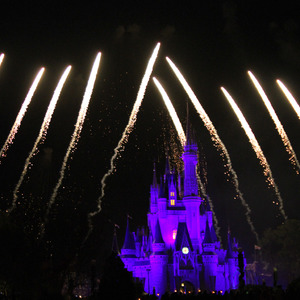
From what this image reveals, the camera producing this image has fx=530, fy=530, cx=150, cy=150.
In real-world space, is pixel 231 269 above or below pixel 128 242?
below

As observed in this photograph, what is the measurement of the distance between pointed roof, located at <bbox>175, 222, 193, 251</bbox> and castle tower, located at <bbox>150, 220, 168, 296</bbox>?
90.6 inches

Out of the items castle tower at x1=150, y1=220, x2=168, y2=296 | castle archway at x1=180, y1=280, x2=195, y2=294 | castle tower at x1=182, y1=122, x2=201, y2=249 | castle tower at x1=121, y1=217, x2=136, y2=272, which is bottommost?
castle archway at x1=180, y1=280, x2=195, y2=294

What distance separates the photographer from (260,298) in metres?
35.9

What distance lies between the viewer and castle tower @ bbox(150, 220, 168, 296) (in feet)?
261

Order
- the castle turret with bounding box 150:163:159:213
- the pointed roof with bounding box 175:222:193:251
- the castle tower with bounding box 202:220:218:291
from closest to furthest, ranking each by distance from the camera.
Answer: the castle tower with bounding box 202:220:218:291, the pointed roof with bounding box 175:222:193:251, the castle turret with bounding box 150:163:159:213

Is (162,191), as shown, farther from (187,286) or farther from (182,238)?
(187,286)

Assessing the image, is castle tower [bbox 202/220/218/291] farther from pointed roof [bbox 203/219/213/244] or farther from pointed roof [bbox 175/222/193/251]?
pointed roof [bbox 175/222/193/251]

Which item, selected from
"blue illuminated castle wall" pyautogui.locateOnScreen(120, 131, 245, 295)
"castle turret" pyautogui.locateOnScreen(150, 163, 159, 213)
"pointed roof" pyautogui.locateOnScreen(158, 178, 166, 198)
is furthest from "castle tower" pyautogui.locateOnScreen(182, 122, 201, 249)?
"castle turret" pyautogui.locateOnScreen(150, 163, 159, 213)

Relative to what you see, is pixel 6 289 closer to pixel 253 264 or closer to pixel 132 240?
pixel 132 240

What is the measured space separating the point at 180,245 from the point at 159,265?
14.4 ft

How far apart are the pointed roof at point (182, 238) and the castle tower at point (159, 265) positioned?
2302mm

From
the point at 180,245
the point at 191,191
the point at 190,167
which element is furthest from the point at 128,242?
the point at 190,167

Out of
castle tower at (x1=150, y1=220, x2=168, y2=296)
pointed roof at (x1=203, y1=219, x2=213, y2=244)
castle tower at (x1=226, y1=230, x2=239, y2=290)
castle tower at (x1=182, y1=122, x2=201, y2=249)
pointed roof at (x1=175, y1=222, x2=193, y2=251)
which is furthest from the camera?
castle tower at (x1=182, y1=122, x2=201, y2=249)

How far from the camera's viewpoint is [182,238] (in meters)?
81.8
